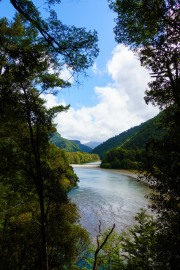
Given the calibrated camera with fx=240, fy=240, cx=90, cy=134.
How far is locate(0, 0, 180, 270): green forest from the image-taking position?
8.68m

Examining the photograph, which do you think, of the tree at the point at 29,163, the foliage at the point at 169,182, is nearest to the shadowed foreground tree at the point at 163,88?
the foliage at the point at 169,182

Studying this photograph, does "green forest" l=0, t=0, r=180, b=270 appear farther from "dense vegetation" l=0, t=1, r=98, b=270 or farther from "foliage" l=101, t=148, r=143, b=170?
"foliage" l=101, t=148, r=143, b=170

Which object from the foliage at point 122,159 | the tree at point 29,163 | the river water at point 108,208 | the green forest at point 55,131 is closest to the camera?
the green forest at point 55,131

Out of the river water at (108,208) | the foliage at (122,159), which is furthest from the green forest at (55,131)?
the foliage at (122,159)

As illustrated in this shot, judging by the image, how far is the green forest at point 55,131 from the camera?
8.68 m

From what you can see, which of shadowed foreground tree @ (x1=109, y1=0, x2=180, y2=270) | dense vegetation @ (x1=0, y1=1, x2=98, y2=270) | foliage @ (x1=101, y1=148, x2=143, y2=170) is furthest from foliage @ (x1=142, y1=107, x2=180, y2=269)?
foliage @ (x1=101, y1=148, x2=143, y2=170)

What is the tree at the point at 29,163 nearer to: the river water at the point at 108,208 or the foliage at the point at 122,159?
the river water at the point at 108,208

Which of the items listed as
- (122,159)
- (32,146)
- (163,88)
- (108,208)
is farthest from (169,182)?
(122,159)

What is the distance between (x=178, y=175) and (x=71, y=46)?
23.6 feet

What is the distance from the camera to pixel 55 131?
1561 centimetres

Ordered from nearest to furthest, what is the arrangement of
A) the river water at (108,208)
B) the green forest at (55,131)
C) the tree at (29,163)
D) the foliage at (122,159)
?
1. the green forest at (55,131)
2. the tree at (29,163)
3. the river water at (108,208)
4. the foliage at (122,159)

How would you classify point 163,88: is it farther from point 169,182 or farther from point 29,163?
point 29,163

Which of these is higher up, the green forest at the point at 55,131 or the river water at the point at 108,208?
the green forest at the point at 55,131

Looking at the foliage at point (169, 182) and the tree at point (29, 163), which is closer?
the foliage at point (169, 182)
